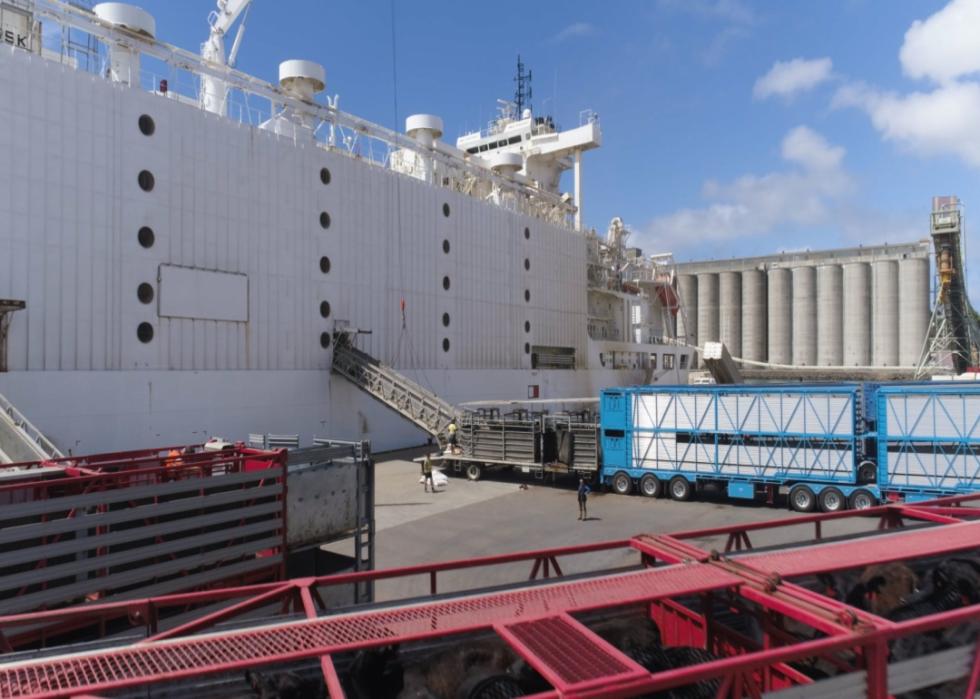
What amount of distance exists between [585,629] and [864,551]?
2.68 m

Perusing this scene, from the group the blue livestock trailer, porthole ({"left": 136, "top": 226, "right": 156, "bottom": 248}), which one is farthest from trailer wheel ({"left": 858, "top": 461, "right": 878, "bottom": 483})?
porthole ({"left": 136, "top": 226, "right": 156, "bottom": 248})

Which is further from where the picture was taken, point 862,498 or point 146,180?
point 146,180

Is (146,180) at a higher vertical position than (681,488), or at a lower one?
higher

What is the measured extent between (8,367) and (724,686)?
17.0 metres

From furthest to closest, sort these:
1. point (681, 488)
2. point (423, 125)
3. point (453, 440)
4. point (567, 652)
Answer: point (423, 125) < point (453, 440) < point (681, 488) < point (567, 652)

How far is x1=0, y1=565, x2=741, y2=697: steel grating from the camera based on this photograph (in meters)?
2.91

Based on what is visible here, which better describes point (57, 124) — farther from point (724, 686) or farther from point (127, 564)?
point (724, 686)

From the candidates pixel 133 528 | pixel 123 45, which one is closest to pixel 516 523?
pixel 133 528

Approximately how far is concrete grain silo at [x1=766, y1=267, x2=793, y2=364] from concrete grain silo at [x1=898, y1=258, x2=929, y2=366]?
11130 mm

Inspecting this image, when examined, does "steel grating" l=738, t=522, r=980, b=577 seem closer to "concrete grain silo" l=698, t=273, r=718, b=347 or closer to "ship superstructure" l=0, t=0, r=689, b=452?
"ship superstructure" l=0, t=0, r=689, b=452

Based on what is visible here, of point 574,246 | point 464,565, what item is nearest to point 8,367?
point 464,565

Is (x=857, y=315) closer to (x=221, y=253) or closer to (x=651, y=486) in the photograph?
(x=651, y=486)

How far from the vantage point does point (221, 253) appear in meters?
19.8

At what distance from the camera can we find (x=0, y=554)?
5172mm
